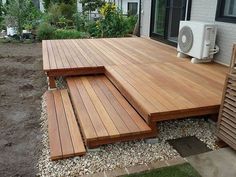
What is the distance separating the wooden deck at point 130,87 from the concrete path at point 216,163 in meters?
0.41

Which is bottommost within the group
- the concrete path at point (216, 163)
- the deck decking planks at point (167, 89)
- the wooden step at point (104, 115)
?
the concrete path at point (216, 163)

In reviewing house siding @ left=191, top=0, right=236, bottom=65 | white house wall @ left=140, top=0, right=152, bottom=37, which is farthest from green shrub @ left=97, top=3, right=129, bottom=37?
house siding @ left=191, top=0, right=236, bottom=65

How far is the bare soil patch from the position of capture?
244 centimetres

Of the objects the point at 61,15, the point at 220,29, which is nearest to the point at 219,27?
the point at 220,29

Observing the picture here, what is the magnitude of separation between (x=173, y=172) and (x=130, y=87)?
1212 millimetres

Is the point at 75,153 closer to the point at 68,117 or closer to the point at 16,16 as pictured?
the point at 68,117

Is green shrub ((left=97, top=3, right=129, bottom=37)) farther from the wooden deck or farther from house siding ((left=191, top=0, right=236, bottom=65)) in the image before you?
house siding ((left=191, top=0, right=236, bottom=65))

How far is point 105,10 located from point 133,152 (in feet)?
22.0

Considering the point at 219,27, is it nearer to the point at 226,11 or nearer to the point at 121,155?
the point at 226,11

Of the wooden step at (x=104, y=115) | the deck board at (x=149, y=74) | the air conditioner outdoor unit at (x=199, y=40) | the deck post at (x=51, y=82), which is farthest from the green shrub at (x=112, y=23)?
the wooden step at (x=104, y=115)

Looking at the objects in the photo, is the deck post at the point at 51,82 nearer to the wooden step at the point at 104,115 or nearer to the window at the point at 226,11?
the wooden step at the point at 104,115

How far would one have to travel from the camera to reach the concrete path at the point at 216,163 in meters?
2.18

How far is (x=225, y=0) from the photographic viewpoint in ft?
12.8

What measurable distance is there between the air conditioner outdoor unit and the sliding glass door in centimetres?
104
